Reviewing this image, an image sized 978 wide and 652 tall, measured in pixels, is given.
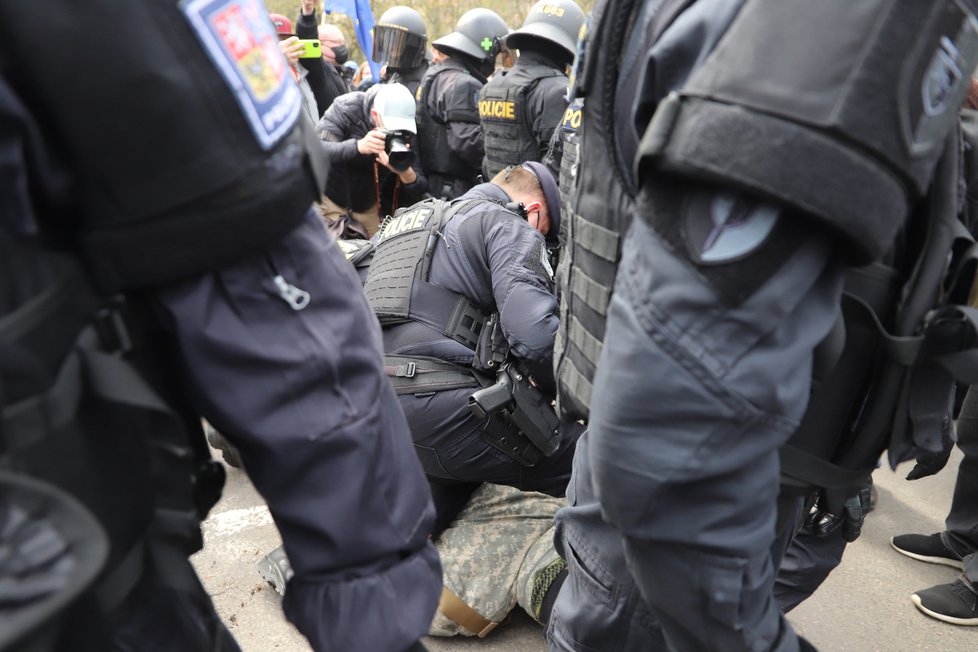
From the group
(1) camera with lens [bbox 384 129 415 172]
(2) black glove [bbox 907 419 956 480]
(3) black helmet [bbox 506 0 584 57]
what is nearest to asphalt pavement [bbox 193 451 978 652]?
(2) black glove [bbox 907 419 956 480]

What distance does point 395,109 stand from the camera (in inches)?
158

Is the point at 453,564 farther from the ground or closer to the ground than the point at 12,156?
closer to the ground

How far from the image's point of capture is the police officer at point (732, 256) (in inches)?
31.0

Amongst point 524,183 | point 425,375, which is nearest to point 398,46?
point 524,183

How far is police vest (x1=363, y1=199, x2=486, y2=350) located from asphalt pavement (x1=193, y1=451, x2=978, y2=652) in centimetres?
99

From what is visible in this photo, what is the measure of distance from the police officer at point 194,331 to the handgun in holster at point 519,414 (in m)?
1.33

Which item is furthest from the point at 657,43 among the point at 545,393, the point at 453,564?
the point at 453,564

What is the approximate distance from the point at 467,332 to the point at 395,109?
2082mm

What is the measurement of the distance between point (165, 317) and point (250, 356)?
0.10 metres

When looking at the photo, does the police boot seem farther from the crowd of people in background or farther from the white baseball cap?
the white baseball cap

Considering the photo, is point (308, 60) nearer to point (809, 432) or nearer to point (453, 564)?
point (453, 564)

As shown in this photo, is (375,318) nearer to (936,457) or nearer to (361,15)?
(936,457)

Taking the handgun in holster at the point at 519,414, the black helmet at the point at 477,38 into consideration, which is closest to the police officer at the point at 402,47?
the black helmet at the point at 477,38

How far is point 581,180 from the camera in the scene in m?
1.26
